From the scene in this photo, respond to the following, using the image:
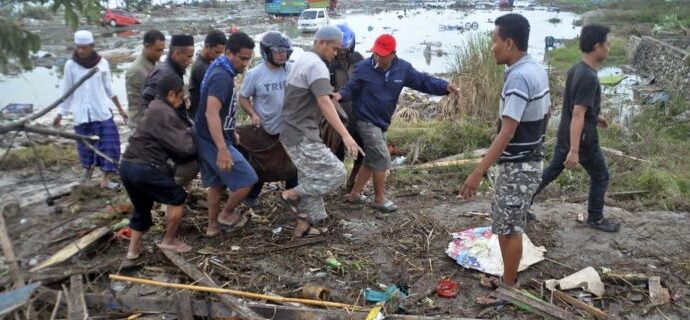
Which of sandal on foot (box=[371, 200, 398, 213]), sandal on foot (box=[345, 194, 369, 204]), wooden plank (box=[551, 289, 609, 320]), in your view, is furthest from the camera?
sandal on foot (box=[345, 194, 369, 204])

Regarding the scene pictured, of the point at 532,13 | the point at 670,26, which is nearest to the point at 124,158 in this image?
the point at 670,26

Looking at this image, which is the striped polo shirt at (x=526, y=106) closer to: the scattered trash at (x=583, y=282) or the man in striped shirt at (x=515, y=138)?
the man in striped shirt at (x=515, y=138)

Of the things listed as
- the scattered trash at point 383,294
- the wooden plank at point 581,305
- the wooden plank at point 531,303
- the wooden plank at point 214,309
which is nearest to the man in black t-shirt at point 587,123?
the wooden plank at point 581,305

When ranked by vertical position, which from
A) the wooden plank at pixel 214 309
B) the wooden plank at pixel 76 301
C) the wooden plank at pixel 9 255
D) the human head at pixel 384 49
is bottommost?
the wooden plank at pixel 214 309

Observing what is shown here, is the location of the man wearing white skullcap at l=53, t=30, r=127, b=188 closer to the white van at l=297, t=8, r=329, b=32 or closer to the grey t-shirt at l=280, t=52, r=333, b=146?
the grey t-shirt at l=280, t=52, r=333, b=146

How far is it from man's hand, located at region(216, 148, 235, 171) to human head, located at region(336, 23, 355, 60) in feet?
5.88

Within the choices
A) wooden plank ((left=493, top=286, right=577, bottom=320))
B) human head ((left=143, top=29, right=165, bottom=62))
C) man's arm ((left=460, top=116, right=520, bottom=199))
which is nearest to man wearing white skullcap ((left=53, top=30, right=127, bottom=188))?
human head ((left=143, top=29, right=165, bottom=62))

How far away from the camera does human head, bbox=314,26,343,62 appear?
4.10 m

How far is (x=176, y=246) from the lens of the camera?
4.25 m

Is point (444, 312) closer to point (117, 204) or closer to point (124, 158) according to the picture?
point (124, 158)

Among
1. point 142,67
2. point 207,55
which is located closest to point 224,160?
point 207,55

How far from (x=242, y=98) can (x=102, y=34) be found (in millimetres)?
27675

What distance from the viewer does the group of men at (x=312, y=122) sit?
3324 millimetres

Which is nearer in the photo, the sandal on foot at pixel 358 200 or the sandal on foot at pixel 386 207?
the sandal on foot at pixel 386 207
